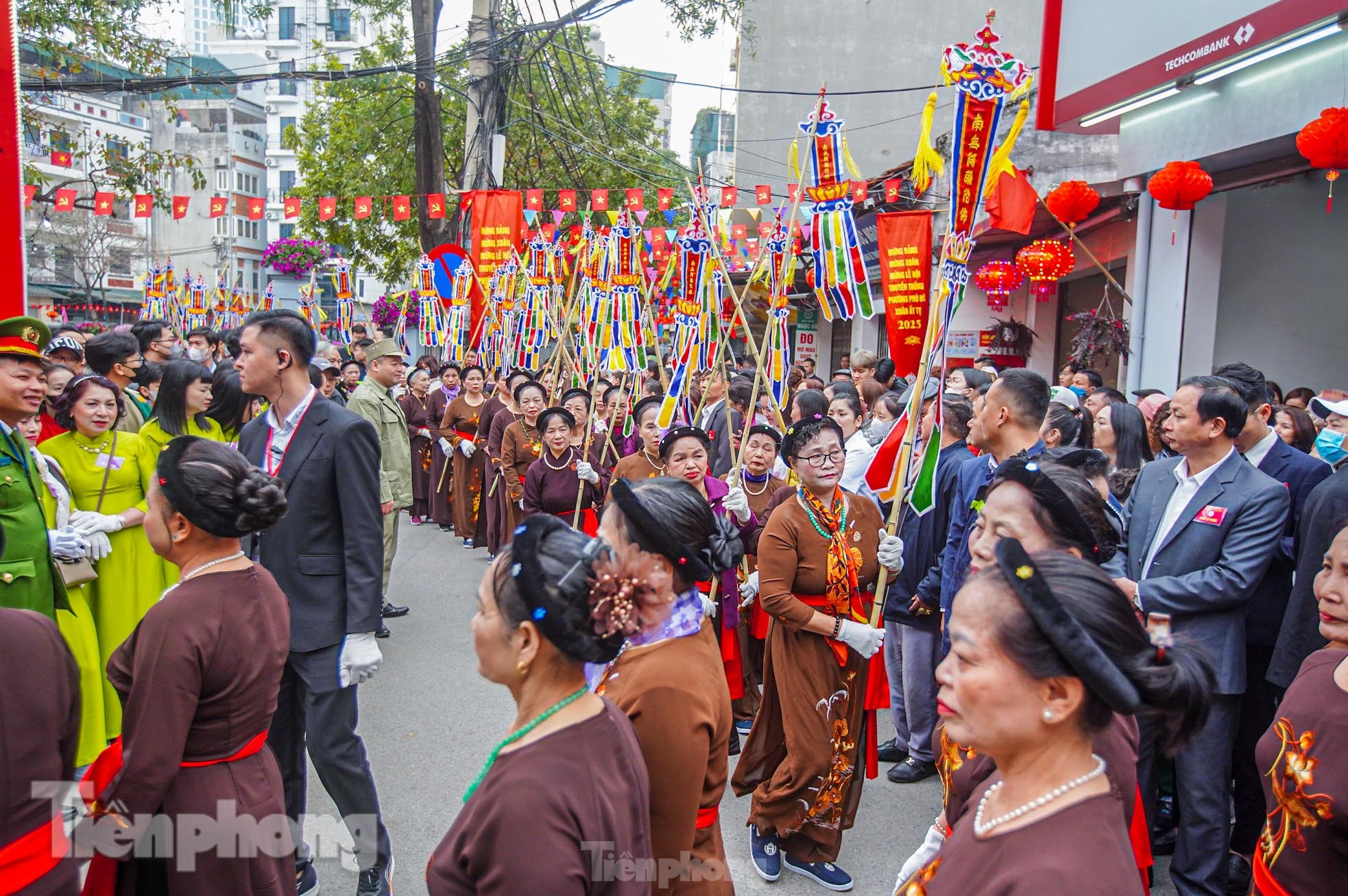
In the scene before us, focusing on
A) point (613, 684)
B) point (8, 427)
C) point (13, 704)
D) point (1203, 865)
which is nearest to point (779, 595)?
point (613, 684)

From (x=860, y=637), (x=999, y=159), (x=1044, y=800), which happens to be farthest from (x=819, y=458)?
(x=1044, y=800)

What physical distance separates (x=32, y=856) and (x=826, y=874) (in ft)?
9.25

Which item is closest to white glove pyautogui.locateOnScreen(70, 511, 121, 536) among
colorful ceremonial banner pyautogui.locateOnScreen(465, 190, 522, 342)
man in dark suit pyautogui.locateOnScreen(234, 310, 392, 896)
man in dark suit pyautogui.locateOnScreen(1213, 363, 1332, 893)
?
man in dark suit pyautogui.locateOnScreen(234, 310, 392, 896)

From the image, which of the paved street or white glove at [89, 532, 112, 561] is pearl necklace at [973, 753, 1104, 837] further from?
white glove at [89, 532, 112, 561]

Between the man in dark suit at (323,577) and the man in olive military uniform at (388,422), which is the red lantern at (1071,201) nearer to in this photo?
the man in olive military uniform at (388,422)

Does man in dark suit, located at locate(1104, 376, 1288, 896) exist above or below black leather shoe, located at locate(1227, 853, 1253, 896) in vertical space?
above

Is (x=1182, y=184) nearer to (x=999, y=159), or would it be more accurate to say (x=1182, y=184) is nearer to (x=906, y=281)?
(x=906, y=281)

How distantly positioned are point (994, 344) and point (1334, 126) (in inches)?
338

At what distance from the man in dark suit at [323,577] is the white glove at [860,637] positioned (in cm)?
181

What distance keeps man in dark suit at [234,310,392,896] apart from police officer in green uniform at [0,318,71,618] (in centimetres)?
92

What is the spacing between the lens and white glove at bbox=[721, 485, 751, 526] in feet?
16.5

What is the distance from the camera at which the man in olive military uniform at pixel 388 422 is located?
693 centimetres

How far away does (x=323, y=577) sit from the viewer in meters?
3.63

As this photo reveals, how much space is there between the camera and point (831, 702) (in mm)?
3904
